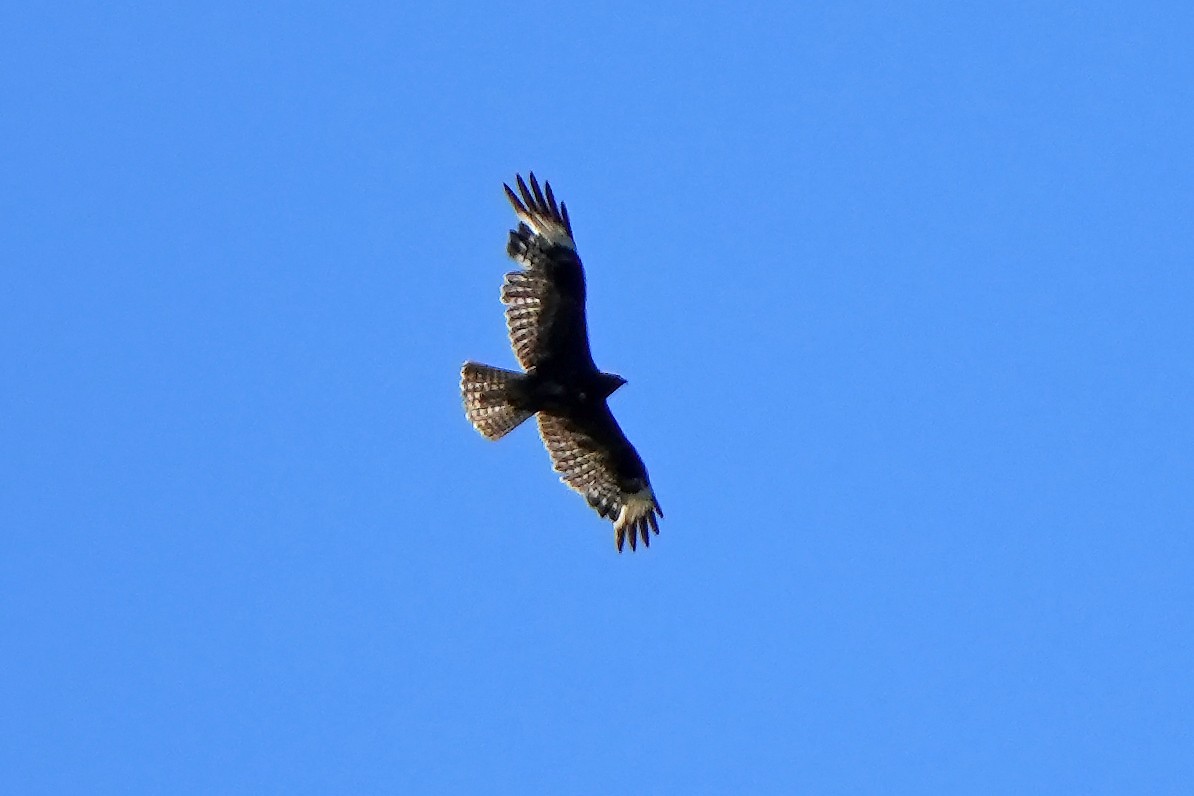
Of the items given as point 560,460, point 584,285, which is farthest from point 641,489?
point 584,285

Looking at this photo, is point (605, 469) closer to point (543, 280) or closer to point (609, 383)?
point (609, 383)

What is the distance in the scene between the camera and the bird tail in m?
19.6

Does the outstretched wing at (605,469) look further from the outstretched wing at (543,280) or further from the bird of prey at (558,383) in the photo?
the outstretched wing at (543,280)

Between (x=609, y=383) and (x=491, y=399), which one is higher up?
(x=609, y=383)

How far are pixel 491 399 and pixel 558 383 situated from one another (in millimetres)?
611

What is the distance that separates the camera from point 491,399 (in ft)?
→ 64.7

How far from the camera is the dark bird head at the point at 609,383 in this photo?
19656 mm

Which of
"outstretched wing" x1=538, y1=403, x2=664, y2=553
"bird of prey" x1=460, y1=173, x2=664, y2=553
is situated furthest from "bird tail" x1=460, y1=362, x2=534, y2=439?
"outstretched wing" x1=538, y1=403, x2=664, y2=553

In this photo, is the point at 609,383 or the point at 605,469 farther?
the point at 605,469

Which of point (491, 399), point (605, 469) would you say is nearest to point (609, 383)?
point (491, 399)

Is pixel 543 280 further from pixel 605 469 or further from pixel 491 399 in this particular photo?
pixel 605 469

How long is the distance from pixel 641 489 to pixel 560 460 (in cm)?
82

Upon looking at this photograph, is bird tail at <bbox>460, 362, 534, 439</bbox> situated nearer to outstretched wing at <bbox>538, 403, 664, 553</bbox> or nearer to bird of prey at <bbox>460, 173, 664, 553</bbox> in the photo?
bird of prey at <bbox>460, 173, 664, 553</bbox>

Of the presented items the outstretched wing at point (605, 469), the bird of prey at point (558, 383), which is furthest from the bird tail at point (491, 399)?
the outstretched wing at point (605, 469)
